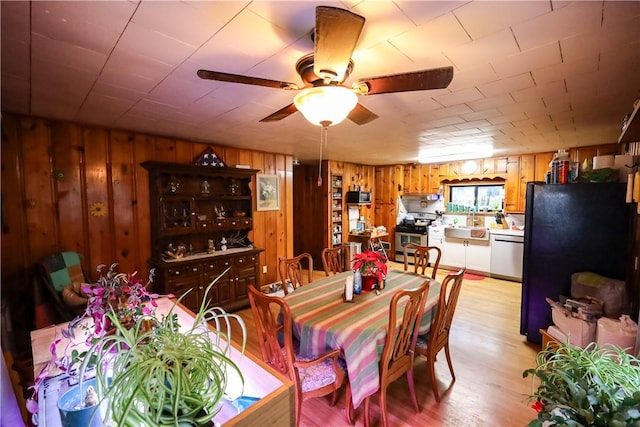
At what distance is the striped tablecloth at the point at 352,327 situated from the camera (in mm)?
1760

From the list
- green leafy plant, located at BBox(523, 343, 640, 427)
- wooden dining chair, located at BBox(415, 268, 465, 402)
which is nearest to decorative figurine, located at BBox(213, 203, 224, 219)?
wooden dining chair, located at BBox(415, 268, 465, 402)

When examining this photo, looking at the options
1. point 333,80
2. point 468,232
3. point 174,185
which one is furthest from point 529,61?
point 468,232

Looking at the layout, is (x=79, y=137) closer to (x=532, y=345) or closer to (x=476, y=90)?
(x=476, y=90)

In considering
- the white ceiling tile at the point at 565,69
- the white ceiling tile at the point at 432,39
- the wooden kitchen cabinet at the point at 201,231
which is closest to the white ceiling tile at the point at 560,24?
the white ceiling tile at the point at 432,39

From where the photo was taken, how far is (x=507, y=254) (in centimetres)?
507

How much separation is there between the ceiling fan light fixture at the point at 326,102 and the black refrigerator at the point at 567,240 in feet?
8.03

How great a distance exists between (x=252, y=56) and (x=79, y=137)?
255 centimetres

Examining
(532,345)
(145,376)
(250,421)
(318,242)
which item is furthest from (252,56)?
(318,242)

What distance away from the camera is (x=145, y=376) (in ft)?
2.05

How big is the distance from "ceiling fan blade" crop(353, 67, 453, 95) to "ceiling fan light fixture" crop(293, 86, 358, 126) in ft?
0.30

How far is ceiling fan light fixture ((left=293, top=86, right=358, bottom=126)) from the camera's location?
140 cm

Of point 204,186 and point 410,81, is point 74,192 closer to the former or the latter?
point 204,186

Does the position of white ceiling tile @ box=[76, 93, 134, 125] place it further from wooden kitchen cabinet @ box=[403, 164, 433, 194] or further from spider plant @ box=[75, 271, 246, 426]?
wooden kitchen cabinet @ box=[403, 164, 433, 194]

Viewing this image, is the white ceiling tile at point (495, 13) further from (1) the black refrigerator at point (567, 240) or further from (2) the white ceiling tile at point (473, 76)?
(1) the black refrigerator at point (567, 240)
